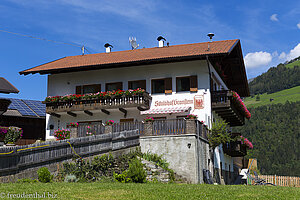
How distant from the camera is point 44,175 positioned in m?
18.0

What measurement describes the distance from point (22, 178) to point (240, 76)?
1026 inches

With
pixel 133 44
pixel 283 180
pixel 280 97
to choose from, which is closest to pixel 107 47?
pixel 133 44

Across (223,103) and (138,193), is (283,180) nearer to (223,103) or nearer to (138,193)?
(223,103)

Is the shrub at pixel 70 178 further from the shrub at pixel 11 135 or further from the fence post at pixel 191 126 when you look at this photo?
the shrub at pixel 11 135

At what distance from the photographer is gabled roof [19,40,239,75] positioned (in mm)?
30250

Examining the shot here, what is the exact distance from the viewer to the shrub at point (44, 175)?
59.1 ft

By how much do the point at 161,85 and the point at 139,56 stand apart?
3.14 m

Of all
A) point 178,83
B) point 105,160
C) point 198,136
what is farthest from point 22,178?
point 178,83

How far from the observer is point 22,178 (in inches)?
689

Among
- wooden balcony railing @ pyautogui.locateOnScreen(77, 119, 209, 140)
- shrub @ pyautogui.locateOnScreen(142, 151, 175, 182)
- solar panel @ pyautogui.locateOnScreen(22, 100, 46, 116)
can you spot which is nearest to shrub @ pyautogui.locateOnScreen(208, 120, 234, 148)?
wooden balcony railing @ pyautogui.locateOnScreen(77, 119, 209, 140)

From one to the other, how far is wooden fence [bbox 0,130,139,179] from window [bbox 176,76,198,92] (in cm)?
676

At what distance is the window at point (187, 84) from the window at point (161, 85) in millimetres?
593

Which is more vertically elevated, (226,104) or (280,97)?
(280,97)

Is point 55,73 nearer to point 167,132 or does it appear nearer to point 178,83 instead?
point 178,83
